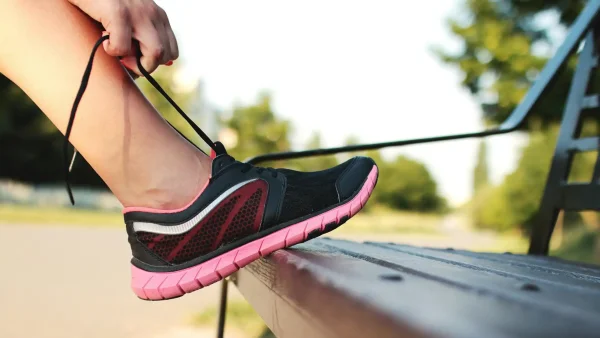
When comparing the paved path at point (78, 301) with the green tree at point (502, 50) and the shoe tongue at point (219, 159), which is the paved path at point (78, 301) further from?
the green tree at point (502, 50)

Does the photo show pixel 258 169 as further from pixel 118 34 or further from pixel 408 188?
pixel 408 188

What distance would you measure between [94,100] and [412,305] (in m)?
0.57

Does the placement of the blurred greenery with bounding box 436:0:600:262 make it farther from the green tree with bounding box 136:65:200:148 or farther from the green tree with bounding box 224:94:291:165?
the green tree with bounding box 224:94:291:165

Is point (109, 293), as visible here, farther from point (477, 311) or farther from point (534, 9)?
point (534, 9)

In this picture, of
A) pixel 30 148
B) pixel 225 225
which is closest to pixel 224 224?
pixel 225 225

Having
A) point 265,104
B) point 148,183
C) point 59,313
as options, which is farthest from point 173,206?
point 265,104

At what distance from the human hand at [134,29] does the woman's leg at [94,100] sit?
0.03m

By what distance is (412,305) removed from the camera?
1.20 ft

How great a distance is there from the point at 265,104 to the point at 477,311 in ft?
70.9

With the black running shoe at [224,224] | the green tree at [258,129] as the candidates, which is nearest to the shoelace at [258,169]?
the black running shoe at [224,224]

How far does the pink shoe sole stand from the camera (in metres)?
0.78

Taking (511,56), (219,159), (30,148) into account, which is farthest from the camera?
(30,148)

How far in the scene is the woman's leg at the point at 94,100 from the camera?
77 centimetres

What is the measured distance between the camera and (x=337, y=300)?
0.43 metres
